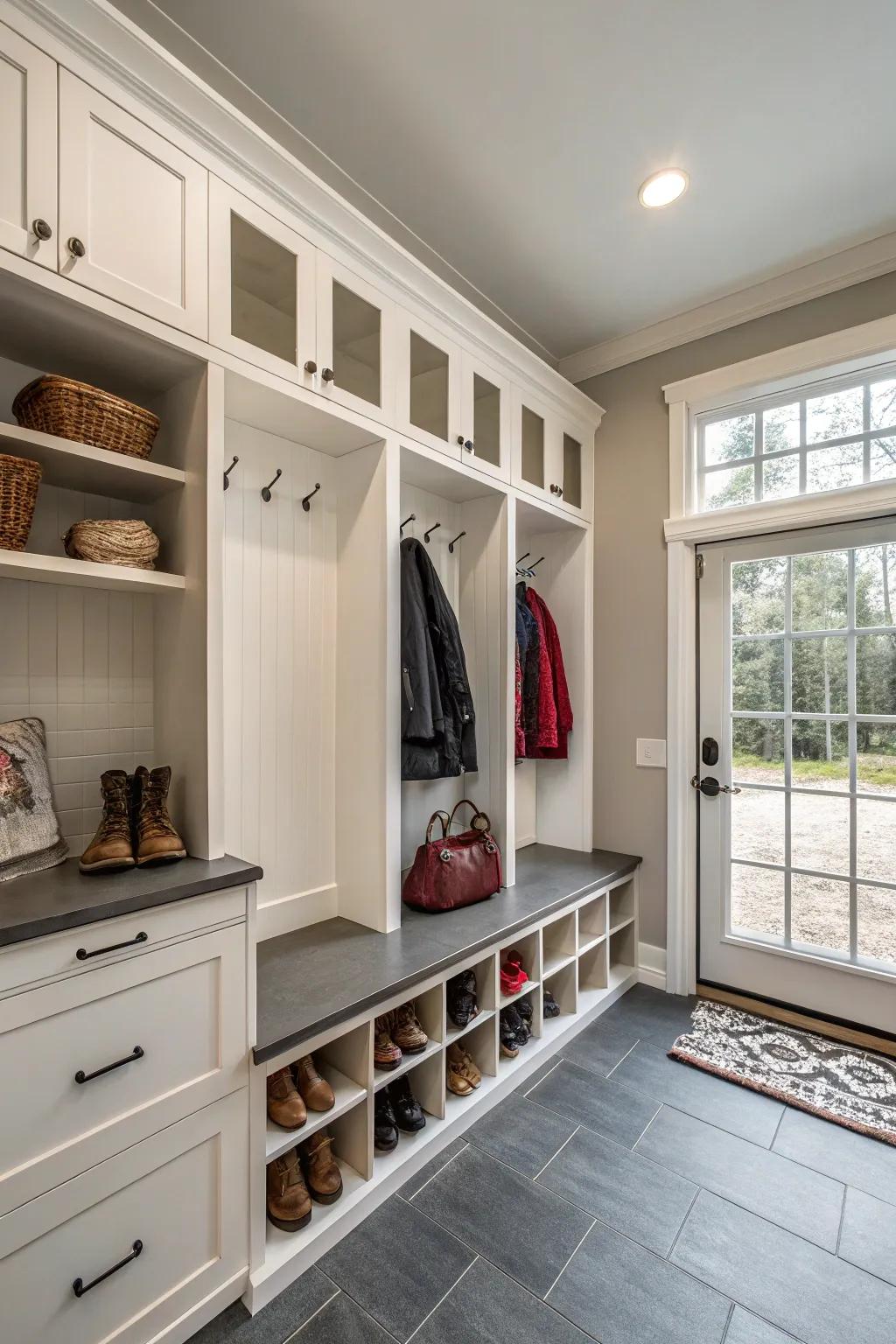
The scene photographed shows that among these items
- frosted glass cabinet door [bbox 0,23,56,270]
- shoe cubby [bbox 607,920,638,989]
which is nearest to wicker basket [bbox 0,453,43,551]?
frosted glass cabinet door [bbox 0,23,56,270]

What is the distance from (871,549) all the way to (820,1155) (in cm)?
196

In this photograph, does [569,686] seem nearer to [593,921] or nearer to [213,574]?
[593,921]

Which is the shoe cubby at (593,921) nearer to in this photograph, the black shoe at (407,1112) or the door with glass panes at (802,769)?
the door with glass panes at (802,769)

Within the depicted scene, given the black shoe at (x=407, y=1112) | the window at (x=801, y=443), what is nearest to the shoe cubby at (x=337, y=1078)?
the black shoe at (x=407, y=1112)

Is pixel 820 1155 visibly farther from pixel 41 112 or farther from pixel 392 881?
pixel 41 112

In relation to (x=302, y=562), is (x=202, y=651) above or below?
below

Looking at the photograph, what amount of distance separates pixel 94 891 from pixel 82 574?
25.1 inches

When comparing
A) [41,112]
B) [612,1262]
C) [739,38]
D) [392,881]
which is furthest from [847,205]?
[612,1262]

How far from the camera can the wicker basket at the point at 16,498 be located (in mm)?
1220

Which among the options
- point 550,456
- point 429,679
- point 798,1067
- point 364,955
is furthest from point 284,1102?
point 550,456

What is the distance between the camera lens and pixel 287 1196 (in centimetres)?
146

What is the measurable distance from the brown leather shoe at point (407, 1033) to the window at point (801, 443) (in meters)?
2.26

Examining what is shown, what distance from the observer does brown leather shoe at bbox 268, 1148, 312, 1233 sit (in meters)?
1.44

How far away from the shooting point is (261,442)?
1.97 m
